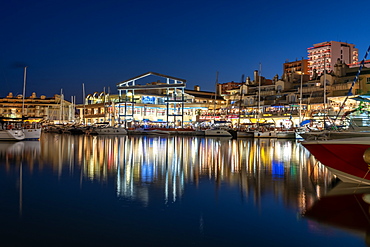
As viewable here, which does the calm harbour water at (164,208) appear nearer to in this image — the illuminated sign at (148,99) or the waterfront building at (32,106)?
the illuminated sign at (148,99)

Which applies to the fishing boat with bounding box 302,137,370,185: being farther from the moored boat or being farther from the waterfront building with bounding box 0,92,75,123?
the waterfront building with bounding box 0,92,75,123

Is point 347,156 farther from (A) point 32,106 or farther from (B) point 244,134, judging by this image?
(A) point 32,106

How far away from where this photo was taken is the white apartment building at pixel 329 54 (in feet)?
460

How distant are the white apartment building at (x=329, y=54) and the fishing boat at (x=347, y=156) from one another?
432ft

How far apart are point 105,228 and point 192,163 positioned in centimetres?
1305

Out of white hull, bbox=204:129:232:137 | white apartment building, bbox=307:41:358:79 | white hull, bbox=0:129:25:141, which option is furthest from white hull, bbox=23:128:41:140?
white apartment building, bbox=307:41:358:79

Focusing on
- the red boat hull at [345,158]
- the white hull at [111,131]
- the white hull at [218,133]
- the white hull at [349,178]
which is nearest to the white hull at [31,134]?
the white hull at [111,131]

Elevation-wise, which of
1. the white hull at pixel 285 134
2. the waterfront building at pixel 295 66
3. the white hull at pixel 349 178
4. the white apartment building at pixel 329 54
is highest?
the white apartment building at pixel 329 54

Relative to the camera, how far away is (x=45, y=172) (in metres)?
17.3

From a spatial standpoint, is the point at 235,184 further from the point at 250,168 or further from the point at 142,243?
the point at 142,243

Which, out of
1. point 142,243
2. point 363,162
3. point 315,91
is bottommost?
point 142,243

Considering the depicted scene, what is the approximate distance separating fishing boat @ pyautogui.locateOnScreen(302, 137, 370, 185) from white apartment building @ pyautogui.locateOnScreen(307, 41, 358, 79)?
13160cm

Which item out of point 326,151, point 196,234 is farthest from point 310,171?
point 196,234

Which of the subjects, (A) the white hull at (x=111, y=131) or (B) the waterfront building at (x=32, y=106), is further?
(B) the waterfront building at (x=32, y=106)
